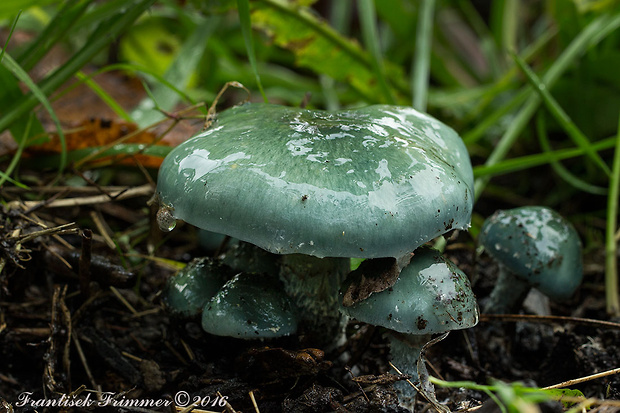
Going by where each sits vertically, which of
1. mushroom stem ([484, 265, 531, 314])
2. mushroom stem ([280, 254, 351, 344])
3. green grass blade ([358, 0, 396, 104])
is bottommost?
mushroom stem ([484, 265, 531, 314])

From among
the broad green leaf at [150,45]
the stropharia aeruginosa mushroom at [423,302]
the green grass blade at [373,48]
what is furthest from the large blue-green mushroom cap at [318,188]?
the broad green leaf at [150,45]

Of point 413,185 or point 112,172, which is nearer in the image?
point 413,185

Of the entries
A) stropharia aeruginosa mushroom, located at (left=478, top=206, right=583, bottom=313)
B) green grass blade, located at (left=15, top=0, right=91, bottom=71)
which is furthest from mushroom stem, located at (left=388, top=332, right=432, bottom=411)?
green grass blade, located at (left=15, top=0, right=91, bottom=71)

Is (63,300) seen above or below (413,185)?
below

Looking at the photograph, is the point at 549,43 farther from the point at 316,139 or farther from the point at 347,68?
the point at 316,139

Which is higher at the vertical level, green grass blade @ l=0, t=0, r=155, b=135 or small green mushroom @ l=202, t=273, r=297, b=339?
green grass blade @ l=0, t=0, r=155, b=135

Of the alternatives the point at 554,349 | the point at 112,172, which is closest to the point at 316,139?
the point at 554,349

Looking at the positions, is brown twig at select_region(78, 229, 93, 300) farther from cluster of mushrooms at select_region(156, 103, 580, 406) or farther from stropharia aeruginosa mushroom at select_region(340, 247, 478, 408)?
stropharia aeruginosa mushroom at select_region(340, 247, 478, 408)
